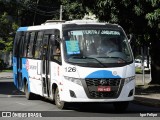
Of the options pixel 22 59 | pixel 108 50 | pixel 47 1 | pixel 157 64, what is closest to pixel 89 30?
pixel 108 50

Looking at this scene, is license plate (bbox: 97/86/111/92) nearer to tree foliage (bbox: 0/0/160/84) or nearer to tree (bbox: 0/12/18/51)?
tree foliage (bbox: 0/0/160/84)

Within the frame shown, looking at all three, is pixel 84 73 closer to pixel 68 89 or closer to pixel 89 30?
pixel 68 89

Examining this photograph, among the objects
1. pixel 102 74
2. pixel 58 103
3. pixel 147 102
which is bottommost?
pixel 147 102

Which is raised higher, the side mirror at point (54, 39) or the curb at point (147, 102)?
the side mirror at point (54, 39)

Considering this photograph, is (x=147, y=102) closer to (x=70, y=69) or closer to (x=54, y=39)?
(x=54, y=39)

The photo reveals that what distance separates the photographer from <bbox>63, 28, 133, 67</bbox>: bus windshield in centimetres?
1562

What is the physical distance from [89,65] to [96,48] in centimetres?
79

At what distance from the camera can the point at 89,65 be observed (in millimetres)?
15383

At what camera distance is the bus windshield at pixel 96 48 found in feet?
51.2

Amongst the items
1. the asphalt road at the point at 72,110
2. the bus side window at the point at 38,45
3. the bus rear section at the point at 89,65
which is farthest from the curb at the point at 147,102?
the bus side window at the point at 38,45

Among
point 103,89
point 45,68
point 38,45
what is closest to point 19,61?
point 38,45

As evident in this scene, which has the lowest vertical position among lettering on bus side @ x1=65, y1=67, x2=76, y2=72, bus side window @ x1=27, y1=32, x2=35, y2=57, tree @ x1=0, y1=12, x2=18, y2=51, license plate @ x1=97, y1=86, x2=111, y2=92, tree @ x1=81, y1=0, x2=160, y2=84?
tree @ x1=0, y1=12, x2=18, y2=51

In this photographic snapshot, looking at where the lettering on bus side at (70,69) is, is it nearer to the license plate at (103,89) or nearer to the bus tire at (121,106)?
the license plate at (103,89)

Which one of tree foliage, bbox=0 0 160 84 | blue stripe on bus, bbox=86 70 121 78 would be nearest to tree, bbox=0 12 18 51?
tree foliage, bbox=0 0 160 84
